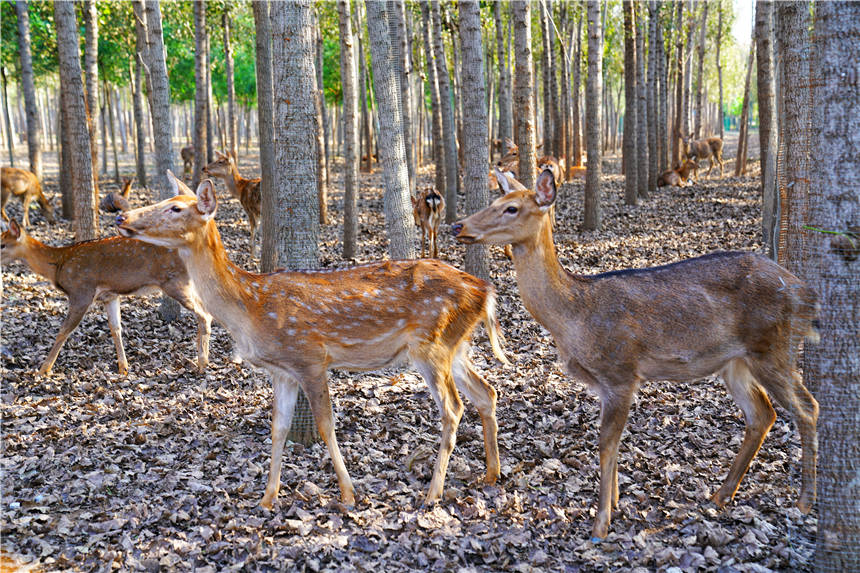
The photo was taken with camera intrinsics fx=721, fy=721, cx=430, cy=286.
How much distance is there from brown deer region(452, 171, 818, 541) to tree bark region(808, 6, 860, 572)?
3.21 feet

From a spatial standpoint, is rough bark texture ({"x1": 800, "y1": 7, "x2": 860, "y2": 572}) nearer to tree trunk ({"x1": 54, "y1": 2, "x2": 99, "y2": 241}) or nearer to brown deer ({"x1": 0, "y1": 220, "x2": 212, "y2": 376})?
brown deer ({"x1": 0, "y1": 220, "x2": 212, "y2": 376})

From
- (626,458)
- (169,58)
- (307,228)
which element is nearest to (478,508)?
(626,458)

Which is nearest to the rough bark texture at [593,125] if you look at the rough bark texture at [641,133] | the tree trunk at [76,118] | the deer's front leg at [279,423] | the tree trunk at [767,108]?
the tree trunk at [767,108]

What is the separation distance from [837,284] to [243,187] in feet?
42.2

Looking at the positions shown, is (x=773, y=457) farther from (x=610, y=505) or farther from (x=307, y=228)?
(x=307, y=228)

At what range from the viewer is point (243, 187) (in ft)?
48.5

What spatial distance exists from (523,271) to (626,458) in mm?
1788

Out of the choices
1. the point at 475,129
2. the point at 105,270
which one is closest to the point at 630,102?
the point at 475,129

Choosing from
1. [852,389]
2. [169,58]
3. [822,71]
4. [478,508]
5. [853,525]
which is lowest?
[478,508]

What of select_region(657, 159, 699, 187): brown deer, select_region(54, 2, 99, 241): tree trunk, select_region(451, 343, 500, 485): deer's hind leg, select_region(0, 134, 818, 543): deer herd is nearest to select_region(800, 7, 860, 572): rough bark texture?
select_region(0, 134, 818, 543): deer herd

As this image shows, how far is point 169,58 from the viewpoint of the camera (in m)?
27.0

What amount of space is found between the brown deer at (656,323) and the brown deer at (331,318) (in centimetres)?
72

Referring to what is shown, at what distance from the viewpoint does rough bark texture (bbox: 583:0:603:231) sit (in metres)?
13.7

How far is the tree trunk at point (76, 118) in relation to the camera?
922 centimetres
